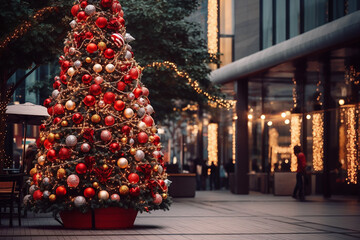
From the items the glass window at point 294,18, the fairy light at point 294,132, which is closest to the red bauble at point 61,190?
the glass window at point 294,18

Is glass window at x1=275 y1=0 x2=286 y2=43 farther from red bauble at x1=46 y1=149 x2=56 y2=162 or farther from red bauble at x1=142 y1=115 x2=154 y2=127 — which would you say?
red bauble at x1=46 y1=149 x2=56 y2=162

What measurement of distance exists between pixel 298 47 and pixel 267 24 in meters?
6.47

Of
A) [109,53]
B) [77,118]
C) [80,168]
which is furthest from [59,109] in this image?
[109,53]

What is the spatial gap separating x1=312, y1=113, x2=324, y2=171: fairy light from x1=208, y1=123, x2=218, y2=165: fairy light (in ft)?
35.7

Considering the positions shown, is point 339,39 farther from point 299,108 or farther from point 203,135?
point 203,135

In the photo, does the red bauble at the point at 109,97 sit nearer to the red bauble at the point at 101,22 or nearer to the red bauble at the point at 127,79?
the red bauble at the point at 127,79

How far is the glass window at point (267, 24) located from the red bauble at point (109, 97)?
18338mm

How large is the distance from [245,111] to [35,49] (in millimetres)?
16670

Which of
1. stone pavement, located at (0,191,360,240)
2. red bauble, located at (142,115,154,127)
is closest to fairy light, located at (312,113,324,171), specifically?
stone pavement, located at (0,191,360,240)

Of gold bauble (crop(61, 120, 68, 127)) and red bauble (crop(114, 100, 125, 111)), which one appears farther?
red bauble (crop(114, 100, 125, 111))

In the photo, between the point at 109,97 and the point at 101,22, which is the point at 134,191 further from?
the point at 101,22

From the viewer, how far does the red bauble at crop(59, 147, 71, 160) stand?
13.9 metres

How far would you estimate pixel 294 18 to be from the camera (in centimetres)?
2938

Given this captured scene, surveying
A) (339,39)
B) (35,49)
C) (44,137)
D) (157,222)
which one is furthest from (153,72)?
(44,137)
